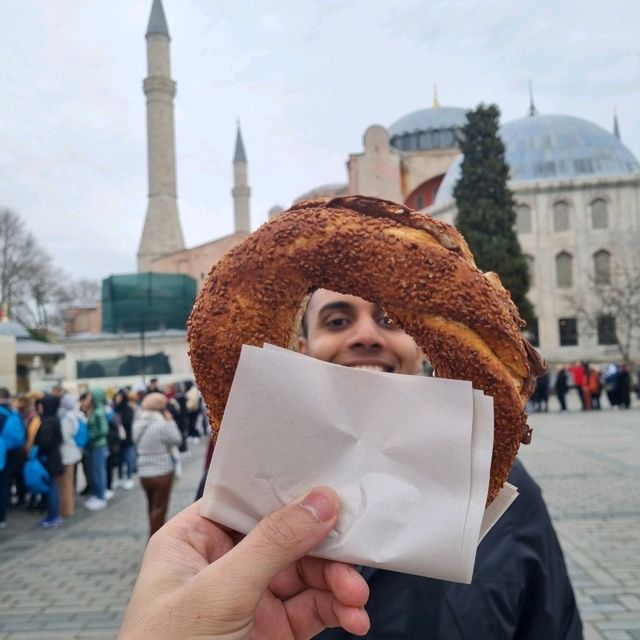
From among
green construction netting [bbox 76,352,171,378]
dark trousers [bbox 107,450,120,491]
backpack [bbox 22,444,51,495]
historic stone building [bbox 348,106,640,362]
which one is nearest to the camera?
backpack [bbox 22,444,51,495]

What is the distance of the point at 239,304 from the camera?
4.21ft

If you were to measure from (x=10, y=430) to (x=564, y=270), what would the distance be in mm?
32729

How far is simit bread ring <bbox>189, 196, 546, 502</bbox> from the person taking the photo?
121cm

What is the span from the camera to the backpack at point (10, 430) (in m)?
7.39

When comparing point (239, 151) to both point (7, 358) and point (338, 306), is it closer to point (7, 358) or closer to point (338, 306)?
point (7, 358)

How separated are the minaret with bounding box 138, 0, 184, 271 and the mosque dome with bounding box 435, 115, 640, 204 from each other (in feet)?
69.2

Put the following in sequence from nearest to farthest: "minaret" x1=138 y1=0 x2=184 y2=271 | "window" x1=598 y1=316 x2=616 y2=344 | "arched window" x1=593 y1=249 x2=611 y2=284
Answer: "window" x1=598 y1=316 x2=616 y2=344 → "arched window" x1=593 y1=249 x2=611 y2=284 → "minaret" x1=138 y1=0 x2=184 y2=271

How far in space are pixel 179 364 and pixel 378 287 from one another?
30.8 meters

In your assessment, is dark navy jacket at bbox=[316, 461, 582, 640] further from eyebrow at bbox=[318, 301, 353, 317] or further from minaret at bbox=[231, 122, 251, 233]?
minaret at bbox=[231, 122, 251, 233]

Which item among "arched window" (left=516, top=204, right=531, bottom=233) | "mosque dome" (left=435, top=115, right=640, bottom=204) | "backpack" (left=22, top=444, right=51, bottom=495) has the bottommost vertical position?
"backpack" (left=22, top=444, right=51, bottom=495)

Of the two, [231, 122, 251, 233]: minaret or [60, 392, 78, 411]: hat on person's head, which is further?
[231, 122, 251, 233]: minaret

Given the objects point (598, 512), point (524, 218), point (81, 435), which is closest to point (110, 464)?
point (81, 435)

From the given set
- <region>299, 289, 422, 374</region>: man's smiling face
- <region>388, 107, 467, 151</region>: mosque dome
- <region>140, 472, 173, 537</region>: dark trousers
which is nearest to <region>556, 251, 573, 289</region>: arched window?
<region>388, 107, 467, 151</region>: mosque dome

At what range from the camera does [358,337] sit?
2.04 metres
